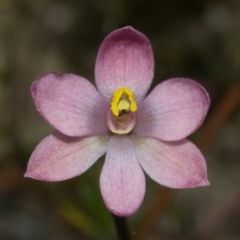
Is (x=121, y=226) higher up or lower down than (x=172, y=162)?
lower down


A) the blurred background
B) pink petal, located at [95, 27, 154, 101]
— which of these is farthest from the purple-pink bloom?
the blurred background

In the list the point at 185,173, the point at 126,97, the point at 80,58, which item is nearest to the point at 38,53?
the point at 80,58

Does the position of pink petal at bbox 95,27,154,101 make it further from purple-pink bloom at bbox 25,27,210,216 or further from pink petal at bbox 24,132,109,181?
pink petal at bbox 24,132,109,181

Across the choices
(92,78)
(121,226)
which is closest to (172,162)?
(121,226)

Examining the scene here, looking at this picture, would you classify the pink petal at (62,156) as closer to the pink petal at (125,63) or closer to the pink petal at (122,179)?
the pink petal at (122,179)

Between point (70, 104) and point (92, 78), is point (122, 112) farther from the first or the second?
point (92, 78)

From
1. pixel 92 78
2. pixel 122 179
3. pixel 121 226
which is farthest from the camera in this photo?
pixel 92 78
